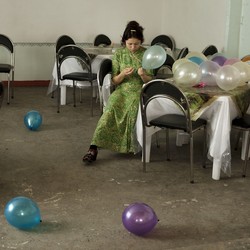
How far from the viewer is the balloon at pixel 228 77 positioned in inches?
137

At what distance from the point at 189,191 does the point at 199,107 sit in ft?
1.98

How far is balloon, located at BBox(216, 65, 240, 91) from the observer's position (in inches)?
137

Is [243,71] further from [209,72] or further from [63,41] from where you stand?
[63,41]

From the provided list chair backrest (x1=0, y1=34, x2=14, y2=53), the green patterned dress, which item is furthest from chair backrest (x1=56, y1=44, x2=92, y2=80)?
the green patterned dress

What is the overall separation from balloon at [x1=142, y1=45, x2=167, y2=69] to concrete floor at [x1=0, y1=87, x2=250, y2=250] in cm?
78

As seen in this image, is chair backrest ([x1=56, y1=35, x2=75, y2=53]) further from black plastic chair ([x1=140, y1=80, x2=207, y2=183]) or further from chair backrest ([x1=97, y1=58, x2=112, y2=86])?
black plastic chair ([x1=140, y1=80, x2=207, y2=183])

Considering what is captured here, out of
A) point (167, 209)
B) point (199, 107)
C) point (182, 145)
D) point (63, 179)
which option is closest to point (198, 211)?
point (167, 209)

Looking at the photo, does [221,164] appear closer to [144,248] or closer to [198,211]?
[198,211]

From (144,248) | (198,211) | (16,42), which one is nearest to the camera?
(144,248)

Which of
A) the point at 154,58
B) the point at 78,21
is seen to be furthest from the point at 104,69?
the point at 78,21

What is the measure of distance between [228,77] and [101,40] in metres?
3.79

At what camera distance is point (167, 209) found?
9.67ft

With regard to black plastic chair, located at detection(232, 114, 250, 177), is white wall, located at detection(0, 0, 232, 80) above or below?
above

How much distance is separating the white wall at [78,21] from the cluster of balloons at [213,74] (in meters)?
2.74
